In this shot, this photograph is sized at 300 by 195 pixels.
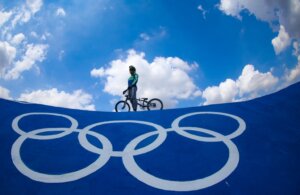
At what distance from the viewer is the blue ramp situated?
4.77m

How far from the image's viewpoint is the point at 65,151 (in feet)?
18.9

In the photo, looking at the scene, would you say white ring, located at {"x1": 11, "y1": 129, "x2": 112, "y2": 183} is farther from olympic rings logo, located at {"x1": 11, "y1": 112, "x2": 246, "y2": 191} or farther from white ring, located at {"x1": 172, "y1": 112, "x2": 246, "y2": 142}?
white ring, located at {"x1": 172, "y1": 112, "x2": 246, "y2": 142}

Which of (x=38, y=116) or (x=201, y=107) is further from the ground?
(x=201, y=107)

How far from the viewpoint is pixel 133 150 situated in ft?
19.4

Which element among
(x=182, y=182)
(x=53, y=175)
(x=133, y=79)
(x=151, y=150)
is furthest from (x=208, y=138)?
(x=133, y=79)

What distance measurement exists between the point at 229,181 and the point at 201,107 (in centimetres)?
387

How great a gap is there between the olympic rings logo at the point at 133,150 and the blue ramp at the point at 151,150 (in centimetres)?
2

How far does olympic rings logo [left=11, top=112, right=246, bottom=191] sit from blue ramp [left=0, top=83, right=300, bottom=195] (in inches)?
0.8

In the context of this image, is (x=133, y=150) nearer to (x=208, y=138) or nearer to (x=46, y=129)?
(x=208, y=138)

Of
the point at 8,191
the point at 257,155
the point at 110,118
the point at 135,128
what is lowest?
the point at 8,191

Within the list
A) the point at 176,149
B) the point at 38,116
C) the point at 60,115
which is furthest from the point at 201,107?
the point at 38,116

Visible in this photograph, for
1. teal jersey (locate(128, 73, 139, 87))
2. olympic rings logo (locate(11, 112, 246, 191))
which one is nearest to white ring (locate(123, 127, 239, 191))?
olympic rings logo (locate(11, 112, 246, 191))

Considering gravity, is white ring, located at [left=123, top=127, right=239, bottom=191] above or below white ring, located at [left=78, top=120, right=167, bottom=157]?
below

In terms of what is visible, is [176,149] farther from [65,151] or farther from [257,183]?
[65,151]
